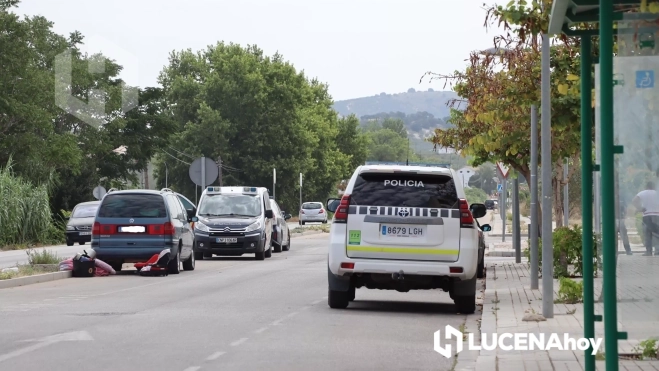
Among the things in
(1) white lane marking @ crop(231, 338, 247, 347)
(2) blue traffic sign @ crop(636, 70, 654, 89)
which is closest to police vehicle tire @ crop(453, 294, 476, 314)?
(1) white lane marking @ crop(231, 338, 247, 347)

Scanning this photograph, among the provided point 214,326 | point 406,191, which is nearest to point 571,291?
point 406,191

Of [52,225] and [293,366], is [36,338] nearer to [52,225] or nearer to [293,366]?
[293,366]

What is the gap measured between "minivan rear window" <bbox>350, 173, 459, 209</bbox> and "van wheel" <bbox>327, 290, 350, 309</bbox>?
4.44 ft

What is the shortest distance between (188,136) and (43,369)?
90.4 m

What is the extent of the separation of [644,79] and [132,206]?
19.9 meters

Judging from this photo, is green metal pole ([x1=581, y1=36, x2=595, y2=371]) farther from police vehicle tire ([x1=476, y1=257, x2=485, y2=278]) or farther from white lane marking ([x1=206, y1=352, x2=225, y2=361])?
police vehicle tire ([x1=476, y1=257, x2=485, y2=278])

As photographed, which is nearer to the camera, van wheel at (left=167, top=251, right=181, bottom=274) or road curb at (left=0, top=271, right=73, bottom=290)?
road curb at (left=0, top=271, right=73, bottom=290)

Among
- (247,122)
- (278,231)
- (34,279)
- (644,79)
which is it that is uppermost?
(247,122)

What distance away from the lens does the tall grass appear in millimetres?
45938

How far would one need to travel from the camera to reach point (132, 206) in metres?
26.2

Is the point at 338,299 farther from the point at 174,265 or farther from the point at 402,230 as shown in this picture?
the point at 174,265

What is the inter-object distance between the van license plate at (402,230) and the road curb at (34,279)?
8.95 metres

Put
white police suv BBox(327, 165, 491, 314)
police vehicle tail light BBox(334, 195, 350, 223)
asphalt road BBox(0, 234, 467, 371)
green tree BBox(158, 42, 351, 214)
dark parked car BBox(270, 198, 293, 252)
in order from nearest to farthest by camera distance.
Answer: asphalt road BBox(0, 234, 467, 371)
white police suv BBox(327, 165, 491, 314)
police vehicle tail light BBox(334, 195, 350, 223)
dark parked car BBox(270, 198, 293, 252)
green tree BBox(158, 42, 351, 214)

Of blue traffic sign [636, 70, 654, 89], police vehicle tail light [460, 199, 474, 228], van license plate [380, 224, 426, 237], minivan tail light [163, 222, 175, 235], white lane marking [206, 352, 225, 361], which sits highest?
blue traffic sign [636, 70, 654, 89]
